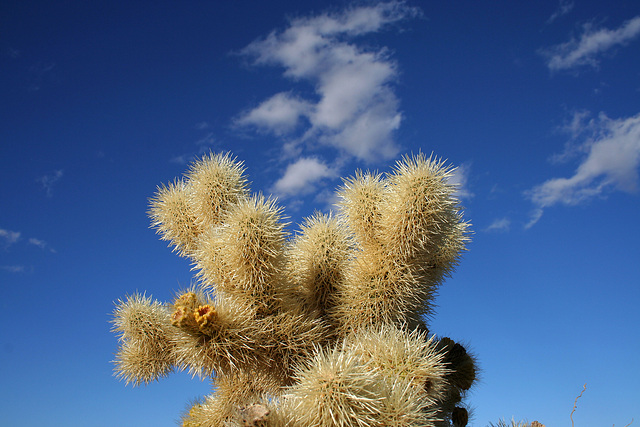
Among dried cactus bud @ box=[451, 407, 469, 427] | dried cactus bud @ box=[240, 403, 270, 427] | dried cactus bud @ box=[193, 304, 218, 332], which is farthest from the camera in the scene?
dried cactus bud @ box=[451, 407, 469, 427]

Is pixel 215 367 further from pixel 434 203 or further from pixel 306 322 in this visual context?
pixel 434 203

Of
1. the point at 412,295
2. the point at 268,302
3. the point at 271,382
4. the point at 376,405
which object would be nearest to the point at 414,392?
the point at 376,405

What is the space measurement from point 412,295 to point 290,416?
60.2 inches

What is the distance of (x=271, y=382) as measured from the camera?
4445mm

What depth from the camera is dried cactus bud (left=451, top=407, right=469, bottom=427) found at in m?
4.92

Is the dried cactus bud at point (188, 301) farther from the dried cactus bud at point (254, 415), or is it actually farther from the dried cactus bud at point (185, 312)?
the dried cactus bud at point (254, 415)

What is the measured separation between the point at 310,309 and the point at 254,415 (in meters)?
1.44

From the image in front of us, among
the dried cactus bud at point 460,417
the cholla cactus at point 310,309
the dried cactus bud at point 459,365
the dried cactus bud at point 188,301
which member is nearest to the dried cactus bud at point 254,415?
the cholla cactus at point 310,309

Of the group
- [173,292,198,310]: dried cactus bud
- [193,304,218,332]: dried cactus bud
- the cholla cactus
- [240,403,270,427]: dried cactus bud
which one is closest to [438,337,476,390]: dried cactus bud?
the cholla cactus

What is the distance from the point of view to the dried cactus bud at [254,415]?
9.89 feet

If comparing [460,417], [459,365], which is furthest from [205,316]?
[460,417]

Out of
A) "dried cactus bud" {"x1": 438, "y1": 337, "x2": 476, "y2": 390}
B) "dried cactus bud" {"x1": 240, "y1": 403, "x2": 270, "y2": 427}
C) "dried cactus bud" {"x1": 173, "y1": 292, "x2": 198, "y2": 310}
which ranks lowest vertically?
"dried cactus bud" {"x1": 240, "y1": 403, "x2": 270, "y2": 427}

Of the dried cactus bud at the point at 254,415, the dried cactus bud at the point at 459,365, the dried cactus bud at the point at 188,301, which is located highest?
the dried cactus bud at the point at 459,365

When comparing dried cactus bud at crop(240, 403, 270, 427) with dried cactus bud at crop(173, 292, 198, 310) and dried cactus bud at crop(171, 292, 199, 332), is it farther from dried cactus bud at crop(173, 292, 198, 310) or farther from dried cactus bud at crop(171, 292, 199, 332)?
dried cactus bud at crop(173, 292, 198, 310)
